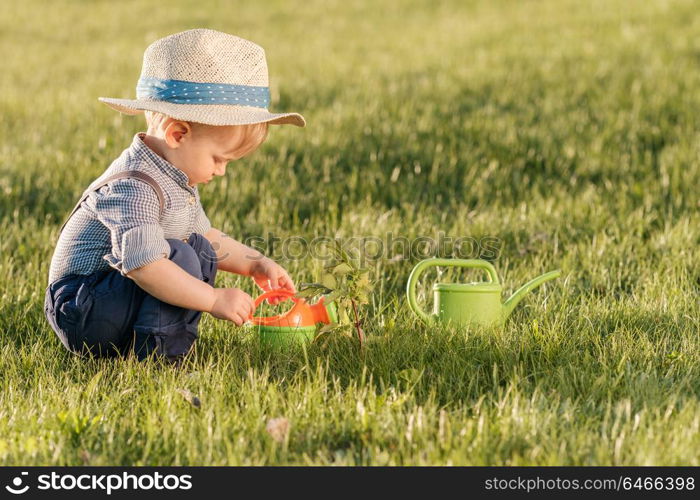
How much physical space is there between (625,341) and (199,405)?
146 cm

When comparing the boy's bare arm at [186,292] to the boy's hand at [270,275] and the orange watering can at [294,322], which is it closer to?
the orange watering can at [294,322]

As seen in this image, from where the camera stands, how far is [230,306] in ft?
9.21

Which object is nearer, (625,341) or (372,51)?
(625,341)

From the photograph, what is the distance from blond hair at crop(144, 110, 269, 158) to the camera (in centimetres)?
294

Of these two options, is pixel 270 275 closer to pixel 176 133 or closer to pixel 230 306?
pixel 230 306

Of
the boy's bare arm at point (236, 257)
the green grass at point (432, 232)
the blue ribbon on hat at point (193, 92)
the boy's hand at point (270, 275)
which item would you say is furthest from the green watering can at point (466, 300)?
the blue ribbon on hat at point (193, 92)

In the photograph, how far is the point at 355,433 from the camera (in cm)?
231

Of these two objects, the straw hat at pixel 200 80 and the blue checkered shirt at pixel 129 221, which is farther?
the straw hat at pixel 200 80

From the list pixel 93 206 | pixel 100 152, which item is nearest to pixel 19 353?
pixel 93 206

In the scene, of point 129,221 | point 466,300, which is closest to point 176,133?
point 129,221

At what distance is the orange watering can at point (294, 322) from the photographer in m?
2.97

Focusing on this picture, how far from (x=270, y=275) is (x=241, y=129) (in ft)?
1.97
